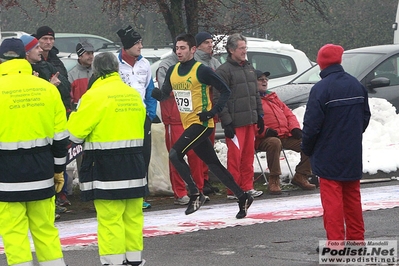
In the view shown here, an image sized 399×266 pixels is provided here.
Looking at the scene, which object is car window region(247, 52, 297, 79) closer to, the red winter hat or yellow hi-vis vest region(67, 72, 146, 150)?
the red winter hat

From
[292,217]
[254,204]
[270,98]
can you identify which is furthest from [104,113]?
[270,98]

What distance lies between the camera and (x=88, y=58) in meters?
11.7

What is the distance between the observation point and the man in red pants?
7.87 metres

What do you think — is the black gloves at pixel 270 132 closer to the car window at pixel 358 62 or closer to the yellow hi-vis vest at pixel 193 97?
the yellow hi-vis vest at pixel 193 97

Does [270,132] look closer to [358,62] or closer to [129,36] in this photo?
[129,36]

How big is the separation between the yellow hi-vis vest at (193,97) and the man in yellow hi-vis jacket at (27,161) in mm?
3275

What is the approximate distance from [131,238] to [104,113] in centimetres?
100

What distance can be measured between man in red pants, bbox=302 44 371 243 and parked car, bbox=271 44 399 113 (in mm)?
7439

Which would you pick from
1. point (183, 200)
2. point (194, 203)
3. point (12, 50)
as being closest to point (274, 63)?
point (183, 200)

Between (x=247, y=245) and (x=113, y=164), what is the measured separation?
183 centimetres

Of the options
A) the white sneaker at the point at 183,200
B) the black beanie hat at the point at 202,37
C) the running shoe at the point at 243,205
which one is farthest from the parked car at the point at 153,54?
the running shoe at the point at 243,205

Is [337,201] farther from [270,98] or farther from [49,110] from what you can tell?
[270,98]

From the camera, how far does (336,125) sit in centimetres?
789

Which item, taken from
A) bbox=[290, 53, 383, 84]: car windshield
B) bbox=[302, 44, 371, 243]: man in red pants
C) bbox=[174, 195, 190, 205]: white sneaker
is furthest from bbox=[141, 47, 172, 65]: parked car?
bbox=[302, 44, 371, 243]: man in red pants
